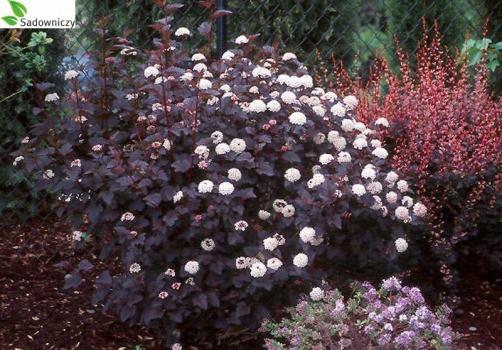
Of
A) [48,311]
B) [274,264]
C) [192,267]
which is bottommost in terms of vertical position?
[48,311]

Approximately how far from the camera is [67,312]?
3350 millimetres

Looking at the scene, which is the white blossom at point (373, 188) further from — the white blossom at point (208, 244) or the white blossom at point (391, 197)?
the white blossom at point (208, 244)

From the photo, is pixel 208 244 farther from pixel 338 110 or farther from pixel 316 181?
pixel 338 110

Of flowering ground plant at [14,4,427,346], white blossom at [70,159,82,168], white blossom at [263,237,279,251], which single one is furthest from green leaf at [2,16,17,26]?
white blossom at [263,237,279,251]

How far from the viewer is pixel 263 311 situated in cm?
283

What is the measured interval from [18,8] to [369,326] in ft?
7.74

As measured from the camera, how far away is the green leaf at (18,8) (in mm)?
3639

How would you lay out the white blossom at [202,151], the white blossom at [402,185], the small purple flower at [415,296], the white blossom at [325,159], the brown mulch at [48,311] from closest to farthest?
the small purple flower at [415,296] < the white blossom at [202,151] < the white blossom at [325,159] < the white blossom at [402,185] < the brown mulch at [48,311]

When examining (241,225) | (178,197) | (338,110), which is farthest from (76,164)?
(338,110)

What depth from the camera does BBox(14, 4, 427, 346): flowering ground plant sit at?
8.95ft

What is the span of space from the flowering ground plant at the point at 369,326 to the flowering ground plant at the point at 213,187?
256 mm

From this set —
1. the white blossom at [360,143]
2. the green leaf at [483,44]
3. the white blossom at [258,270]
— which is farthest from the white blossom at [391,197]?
the green leaf at [483,44]

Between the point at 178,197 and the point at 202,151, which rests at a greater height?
the point at 202,151

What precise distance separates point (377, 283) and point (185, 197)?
0.94 metres
